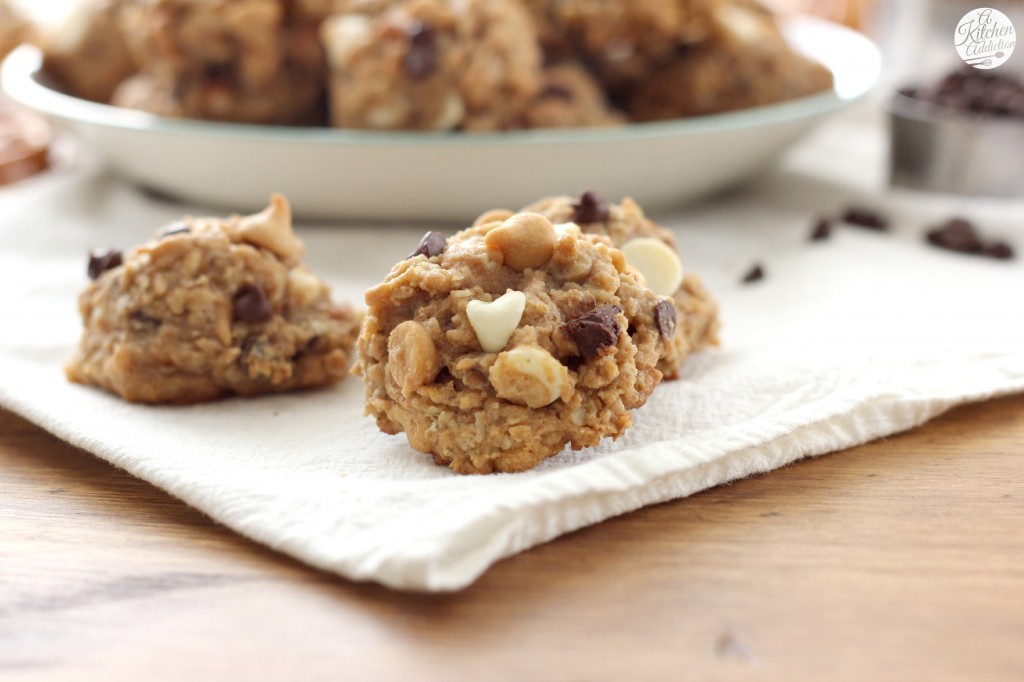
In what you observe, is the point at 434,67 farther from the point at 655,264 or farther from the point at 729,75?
the point at 655,264

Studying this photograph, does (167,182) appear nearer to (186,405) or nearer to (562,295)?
(186,405)

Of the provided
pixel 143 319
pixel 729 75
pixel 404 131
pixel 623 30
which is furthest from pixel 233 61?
pixel 729 75

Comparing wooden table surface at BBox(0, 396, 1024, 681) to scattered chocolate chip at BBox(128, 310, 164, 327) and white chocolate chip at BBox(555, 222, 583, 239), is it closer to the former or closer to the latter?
scattered chocolate chip at BBox(128, 310, 164, 327)

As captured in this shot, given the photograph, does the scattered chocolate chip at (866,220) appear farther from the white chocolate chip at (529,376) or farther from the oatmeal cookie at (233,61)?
the white chocolate chip at (529,376)

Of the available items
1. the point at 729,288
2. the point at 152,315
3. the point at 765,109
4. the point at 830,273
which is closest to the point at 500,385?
the point at 152,315

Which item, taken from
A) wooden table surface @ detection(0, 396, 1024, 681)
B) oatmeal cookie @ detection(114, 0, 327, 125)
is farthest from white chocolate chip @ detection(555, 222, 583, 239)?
oatmeal cookie @ detection(114, 0, 327, 125)
